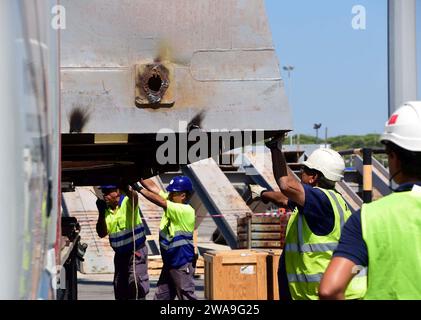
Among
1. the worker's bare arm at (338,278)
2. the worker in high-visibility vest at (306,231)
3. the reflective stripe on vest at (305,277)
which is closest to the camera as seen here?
the worker's bare arm at (338,278)

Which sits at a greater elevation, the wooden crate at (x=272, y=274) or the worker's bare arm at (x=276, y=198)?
the worker's bare arm at (x=276, y=198)

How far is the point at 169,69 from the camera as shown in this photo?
5715 mm

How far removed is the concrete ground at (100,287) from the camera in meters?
14.4

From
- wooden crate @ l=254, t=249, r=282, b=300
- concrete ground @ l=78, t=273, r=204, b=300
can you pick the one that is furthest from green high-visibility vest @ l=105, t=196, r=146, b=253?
wooden crate @ l=254, t=249, r=282, b=300

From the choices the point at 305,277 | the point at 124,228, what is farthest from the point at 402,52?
the point at 124,228

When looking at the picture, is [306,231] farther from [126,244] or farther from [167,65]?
[126,244]

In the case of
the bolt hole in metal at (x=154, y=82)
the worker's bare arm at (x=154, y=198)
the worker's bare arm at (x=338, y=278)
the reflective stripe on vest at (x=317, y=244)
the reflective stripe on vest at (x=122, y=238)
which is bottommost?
the reflective stripe on vest at (x=122, y=238)

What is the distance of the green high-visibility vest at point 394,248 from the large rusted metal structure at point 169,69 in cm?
220

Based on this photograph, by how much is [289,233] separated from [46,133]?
3.27 m

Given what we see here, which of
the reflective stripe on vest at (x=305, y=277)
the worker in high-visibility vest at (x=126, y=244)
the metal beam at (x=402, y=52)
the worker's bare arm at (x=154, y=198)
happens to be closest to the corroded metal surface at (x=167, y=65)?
the metal beam at (x=402, y=52)

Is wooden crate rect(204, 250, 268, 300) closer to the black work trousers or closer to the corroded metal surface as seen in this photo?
the black work trousers

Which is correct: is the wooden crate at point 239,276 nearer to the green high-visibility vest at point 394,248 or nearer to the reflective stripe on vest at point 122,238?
the reflective stripe on vest at point 122,238

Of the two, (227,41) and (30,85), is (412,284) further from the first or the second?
(227,41)

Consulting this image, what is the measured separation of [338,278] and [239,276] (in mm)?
6814
